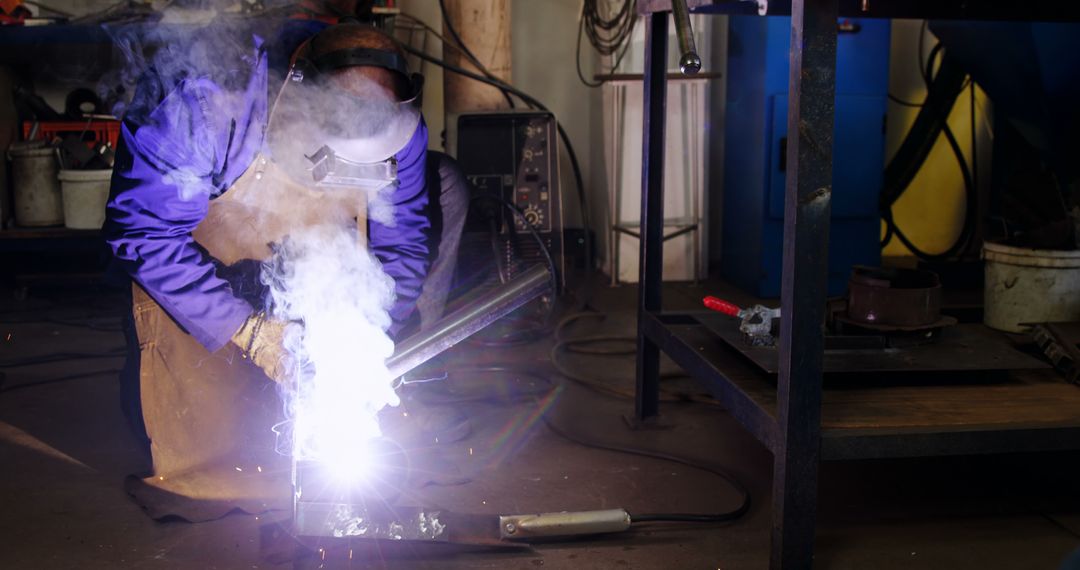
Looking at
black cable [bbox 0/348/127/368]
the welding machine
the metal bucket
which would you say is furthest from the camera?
the metal bucket

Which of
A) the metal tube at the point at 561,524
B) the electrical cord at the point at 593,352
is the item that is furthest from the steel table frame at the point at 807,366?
the electrical cord at the point at 593,352

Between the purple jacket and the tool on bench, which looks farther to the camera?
the tool on bench

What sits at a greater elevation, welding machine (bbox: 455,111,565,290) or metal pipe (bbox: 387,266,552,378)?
welding machine (bbox: 455,111,565,290)

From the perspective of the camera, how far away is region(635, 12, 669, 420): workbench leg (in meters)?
2.37

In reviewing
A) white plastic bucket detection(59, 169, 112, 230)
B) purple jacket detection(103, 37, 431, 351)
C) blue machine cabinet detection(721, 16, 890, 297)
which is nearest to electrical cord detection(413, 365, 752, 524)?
purple jacket detection(103, 37, 431, 351)

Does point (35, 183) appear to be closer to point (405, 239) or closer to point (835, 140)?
point (405, 239)

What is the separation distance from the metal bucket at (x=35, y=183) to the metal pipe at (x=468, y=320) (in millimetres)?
3019

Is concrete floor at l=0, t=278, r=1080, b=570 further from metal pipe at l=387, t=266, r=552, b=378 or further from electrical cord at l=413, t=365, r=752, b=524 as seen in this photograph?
metal pipe at l=387, t=266, r=552, b=378

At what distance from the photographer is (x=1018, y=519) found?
1.94m

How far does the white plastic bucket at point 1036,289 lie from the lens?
2.57m

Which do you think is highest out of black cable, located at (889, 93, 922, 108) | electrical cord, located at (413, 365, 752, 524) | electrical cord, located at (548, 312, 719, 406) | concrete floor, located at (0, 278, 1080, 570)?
black cable, located at (889, 93, 922, 108)

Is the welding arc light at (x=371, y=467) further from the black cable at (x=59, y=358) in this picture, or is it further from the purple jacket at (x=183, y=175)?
the black cable at (x=59, y=358)

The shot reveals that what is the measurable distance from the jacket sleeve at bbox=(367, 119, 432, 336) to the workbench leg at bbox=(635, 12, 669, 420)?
1.94ft

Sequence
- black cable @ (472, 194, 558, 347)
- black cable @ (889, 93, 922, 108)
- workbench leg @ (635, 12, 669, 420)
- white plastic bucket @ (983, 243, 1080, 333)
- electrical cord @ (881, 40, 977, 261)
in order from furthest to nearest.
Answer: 1. black cable @ (889, 93, 922, 108)
2. electrical cord @ (881, 40, 977, 261)
3. black cable @ (472, 194, 558, 347)
4. white plastic bucket @ (983, 243, 1080, 333)
5. workbench leg @ (635, 12, 669, 420)
